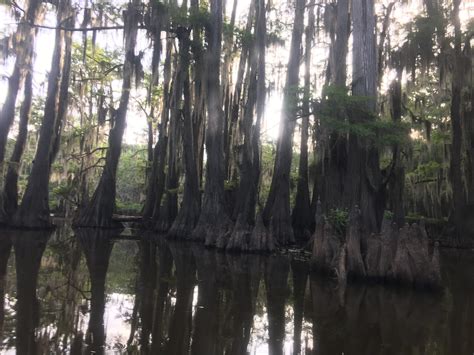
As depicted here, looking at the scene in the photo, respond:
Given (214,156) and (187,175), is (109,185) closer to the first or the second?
(187,175)

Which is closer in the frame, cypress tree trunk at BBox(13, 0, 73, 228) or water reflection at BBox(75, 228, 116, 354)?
water reflection at BBox(75, 228, 116, 354)

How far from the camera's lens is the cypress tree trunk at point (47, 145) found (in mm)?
13312

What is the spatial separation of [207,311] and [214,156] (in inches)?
320

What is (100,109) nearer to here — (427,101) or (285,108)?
(285,108)

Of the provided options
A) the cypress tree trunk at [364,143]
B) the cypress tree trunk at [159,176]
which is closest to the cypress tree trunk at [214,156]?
the cypress tree trunk at [159,176]

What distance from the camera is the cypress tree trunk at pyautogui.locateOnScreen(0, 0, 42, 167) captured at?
13.7 metres

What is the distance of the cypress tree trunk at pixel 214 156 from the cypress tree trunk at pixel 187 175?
0.69 metres

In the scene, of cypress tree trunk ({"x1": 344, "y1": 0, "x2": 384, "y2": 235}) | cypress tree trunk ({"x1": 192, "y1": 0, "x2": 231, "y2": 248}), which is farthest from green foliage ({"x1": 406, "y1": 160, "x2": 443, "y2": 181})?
cypress tree trunk ({"x1": 192, "y1": 0, "x2": 231, "y2": 248})

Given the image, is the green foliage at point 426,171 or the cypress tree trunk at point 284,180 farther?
the green foliage at point 426,171

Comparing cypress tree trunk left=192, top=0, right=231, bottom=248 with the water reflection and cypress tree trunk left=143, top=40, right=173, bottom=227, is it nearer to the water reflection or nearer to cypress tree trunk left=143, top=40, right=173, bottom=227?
the water reflection

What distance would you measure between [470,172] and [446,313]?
11.3m

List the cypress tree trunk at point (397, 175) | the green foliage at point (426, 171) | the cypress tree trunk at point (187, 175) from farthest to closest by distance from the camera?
1. the green foliage at point (426, 171)
2. the cypress tree trunk at point (187, 175)
3. the cypress tree trunk at point (397, 175)

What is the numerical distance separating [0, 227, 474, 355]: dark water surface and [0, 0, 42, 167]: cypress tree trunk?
7.55 metres

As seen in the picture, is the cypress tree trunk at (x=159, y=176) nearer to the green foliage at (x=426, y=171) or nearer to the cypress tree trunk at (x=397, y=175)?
the cypress tree trunk at (x=397, y=175)
